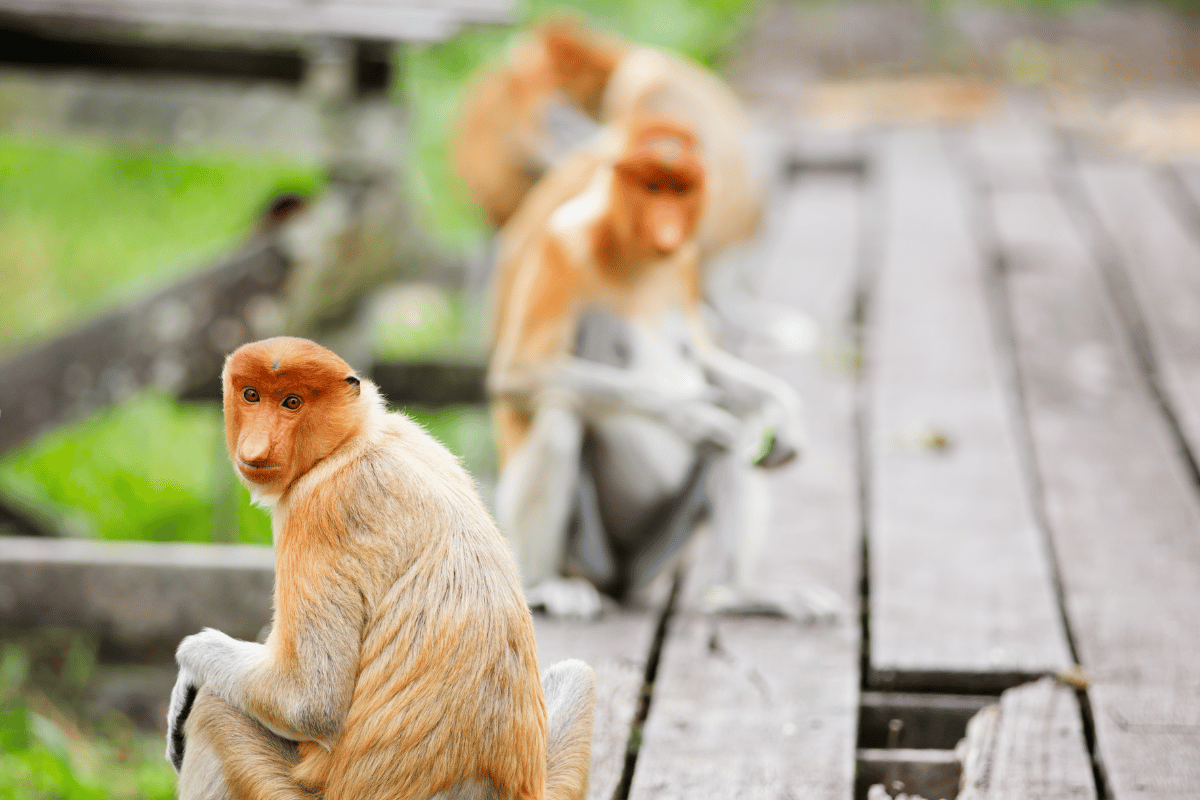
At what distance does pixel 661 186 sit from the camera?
288 cm

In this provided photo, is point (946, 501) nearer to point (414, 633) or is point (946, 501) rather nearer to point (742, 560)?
point (742, 560)

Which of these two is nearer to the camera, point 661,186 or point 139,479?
point 661,186

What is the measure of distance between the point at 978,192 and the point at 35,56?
14.2ft

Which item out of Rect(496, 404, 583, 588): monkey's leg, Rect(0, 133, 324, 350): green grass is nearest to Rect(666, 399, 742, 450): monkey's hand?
Rect(496, 404, 583, 588): monkey's leg

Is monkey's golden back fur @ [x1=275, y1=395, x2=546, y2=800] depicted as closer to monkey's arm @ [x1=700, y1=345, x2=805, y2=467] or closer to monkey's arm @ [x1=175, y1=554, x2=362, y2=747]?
monkey's arm @ [x1=175, y1=554, x2=362, y2=747]

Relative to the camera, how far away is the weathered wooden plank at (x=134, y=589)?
12.1 feet

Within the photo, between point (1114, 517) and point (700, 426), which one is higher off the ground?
point (700, 426)

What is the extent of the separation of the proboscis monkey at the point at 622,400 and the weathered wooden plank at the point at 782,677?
199 mm

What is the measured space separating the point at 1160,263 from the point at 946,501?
2479 millimetres

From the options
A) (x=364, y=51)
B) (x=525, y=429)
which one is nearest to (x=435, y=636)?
(x=525, y=429)

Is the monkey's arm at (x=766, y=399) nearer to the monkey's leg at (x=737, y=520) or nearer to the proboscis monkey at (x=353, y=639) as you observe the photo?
the monkey's leg at (x=737, y=520)

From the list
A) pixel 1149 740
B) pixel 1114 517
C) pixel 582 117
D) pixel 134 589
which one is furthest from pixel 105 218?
pixel 1149 740

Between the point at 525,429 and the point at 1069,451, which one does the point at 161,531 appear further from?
the point at 1069,451

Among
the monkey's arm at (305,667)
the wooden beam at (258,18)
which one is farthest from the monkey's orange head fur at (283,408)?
the wooden beam at (258,18)
